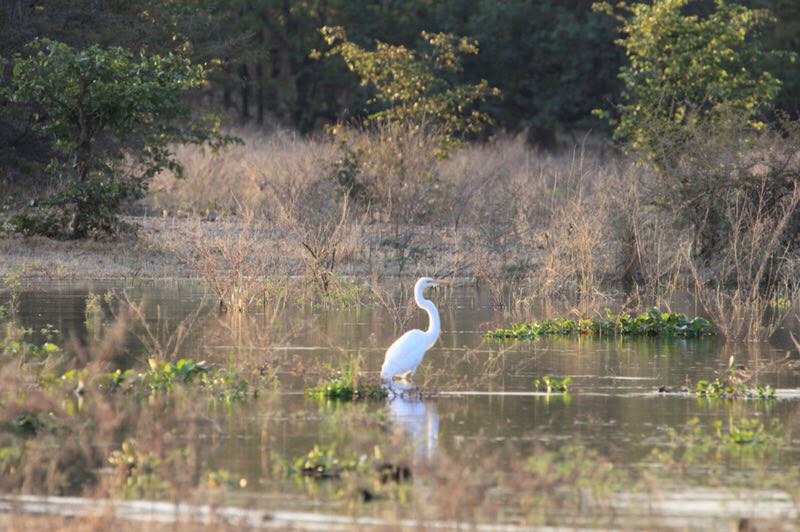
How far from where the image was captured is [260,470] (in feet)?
28.9

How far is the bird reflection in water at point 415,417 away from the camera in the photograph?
31.1 feet

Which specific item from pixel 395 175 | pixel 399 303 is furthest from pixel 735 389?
pixel 395 175

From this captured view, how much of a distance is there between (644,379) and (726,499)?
4.72 meters

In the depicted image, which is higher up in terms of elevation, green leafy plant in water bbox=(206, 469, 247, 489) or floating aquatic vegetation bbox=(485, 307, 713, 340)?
green leafy plant in water bbox=(206, 469, 247, 489)

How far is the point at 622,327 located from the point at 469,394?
4654 millimetres

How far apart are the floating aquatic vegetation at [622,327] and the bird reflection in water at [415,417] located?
406 cm

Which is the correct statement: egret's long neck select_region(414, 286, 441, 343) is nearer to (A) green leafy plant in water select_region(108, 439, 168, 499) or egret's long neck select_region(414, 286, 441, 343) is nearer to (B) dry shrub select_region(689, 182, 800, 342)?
(A) green leafy plant in water select_region(108, 439, 168, 499)

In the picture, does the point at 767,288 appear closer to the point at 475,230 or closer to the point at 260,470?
the point at 475,230

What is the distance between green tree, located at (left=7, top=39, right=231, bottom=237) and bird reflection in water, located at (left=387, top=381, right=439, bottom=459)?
11701 millimetres

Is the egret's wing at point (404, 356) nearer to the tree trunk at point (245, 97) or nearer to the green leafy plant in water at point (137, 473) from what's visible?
the green leafy plant in water at point (137, 473)

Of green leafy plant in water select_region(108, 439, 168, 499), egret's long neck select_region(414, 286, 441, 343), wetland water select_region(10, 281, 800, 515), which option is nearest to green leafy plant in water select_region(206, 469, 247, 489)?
wetland water select_region(10, 281, 800, 515)

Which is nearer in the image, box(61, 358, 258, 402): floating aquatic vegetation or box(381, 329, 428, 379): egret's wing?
box(61, 358, 258, 402): floating aquatic vegetation

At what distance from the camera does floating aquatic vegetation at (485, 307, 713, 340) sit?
15.8 m

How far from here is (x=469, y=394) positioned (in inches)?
464
